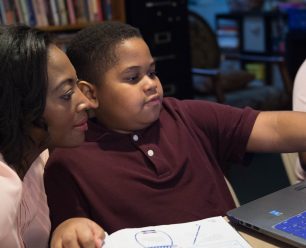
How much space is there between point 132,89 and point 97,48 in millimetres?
139

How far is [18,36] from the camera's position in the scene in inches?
34.8

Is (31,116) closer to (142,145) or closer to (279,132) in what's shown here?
(142,145)

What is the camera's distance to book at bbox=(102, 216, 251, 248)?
82 cm

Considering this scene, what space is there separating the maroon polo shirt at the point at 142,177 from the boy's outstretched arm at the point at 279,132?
0.02 metres

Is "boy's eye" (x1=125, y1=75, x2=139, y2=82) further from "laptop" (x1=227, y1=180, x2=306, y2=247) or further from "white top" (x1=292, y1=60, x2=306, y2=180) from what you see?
"white top" (x1=292, y1=60, x2=306, y2=180)

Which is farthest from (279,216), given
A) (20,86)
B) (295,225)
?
(20,86)

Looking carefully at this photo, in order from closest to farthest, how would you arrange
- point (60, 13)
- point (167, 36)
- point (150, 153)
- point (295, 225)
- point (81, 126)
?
point (295, 225) < point (81, 126) < point (150, 153) < point (60, 13) < point (167, 36)

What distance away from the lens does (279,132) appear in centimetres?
114

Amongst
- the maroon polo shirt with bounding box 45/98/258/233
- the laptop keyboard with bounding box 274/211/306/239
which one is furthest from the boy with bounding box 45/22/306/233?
the laptop keyboard with bounding box 274/211/306/239

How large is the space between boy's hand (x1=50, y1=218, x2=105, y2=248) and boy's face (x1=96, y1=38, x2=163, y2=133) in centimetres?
31

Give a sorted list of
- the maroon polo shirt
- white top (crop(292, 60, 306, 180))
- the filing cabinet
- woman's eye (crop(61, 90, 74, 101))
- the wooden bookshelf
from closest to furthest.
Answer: woman's eye (crop(61, 90, 74, 101)) → the maroon polo shirt → white top (crop(292, 60, 306, 180)) → the wooden bookshelf → the filing cabinet

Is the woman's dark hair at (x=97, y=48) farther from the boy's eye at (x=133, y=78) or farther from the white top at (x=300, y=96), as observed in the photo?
the white top at (x=300, y=96)

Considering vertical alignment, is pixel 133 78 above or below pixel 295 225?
above

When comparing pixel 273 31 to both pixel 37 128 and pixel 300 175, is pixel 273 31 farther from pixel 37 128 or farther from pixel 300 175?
pixel 37 128
